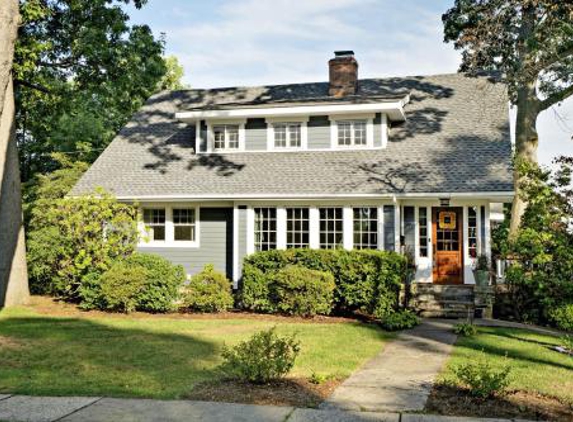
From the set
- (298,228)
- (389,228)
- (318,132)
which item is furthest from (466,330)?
(318,132)

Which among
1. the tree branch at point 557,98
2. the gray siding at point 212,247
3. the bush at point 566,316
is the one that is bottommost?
the bush at point 566,316

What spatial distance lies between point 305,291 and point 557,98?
1231cm

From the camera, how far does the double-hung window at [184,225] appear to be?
1745cm

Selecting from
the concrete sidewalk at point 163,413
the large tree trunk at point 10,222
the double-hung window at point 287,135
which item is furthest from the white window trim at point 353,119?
the concrete sidewalk at point 163,413

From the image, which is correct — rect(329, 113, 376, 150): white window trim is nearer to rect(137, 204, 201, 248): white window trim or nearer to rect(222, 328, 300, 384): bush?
rect(137, 204, 201, 248): white window trim

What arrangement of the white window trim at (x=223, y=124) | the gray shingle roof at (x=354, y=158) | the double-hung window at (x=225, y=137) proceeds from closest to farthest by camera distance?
the gray shingle roof at (x=354, y=158), the white window trim at (x=223, y=124), the double-hung window at (x=225, y=137)

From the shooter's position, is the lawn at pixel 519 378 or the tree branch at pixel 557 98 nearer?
the lawn at pixel 519 378

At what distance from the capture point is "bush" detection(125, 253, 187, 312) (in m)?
14.3

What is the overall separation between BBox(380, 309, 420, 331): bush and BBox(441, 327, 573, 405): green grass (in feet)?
4.62

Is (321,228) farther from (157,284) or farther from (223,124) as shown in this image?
(223,124)

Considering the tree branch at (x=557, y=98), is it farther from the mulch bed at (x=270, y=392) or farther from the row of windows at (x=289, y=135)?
the mulch bed at (x=270, y=392)

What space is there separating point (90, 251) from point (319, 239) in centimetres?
623

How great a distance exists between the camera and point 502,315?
1402cm

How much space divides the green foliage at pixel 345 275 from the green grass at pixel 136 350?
950 millimetres
